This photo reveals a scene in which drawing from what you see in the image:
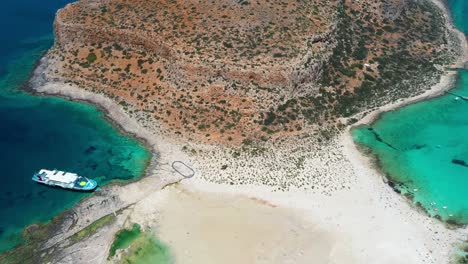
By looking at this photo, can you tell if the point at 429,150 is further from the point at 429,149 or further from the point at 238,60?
the point at 238,60

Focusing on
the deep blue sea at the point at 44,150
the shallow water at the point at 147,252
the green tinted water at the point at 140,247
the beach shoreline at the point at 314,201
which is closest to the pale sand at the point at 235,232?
the beach shoreline at the point at 314,201

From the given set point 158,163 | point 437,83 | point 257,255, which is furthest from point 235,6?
point 257,255

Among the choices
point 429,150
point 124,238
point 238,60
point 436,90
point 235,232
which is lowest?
point 124,238

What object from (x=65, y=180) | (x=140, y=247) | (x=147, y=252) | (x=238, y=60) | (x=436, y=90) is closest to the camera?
(x=147, y=252)

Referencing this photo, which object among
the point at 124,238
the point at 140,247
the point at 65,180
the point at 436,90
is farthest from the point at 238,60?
the point at 436,90

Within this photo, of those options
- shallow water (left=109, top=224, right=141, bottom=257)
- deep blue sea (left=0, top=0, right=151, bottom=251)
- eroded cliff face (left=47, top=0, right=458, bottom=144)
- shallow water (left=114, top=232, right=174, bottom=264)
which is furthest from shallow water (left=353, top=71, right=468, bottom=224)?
deep blue sea (left=0, top=0, right=151, bottom=251)

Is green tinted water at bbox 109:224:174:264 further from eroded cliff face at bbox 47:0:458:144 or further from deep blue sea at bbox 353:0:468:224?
deep blue sea at bbox 353:0:468:224

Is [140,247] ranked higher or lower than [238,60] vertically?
lower
